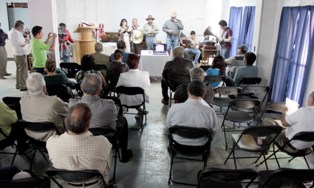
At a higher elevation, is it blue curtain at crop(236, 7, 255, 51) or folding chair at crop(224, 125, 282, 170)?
blue curtain at crop(236, 7, 255, 51)

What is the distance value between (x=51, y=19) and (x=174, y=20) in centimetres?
457

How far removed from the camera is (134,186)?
3.15 meters

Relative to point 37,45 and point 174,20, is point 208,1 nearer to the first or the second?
point 174,20

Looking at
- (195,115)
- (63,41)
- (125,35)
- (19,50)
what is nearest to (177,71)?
(195,115)

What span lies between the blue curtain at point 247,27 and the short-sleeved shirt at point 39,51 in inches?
198

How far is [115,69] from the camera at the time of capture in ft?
16.9

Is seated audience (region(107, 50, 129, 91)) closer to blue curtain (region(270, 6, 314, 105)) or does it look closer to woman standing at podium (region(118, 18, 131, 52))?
blue curtain (region(270, 6, 314, 105))

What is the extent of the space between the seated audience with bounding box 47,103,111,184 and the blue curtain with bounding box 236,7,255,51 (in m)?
6.39

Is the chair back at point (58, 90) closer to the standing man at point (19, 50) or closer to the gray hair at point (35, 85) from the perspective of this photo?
the gray hair at point (35, 85)

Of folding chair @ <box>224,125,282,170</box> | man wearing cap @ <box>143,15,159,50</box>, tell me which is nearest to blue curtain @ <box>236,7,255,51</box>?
man wearing cap @ <box>143,15,159,50</box>

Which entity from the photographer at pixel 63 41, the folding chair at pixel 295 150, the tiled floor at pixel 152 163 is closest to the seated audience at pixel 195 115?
the tiled floor at pixel 152 163

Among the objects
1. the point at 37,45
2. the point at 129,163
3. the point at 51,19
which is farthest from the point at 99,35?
the point at 129,163

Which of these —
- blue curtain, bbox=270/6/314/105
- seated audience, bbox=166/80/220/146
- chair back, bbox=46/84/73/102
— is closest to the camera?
seated audience, bbox=166/80/220/146

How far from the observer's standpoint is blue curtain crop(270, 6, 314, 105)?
4.62 meters
